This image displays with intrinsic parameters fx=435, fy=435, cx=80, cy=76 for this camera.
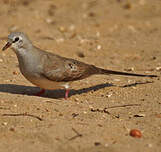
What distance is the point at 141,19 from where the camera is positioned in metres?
12.2

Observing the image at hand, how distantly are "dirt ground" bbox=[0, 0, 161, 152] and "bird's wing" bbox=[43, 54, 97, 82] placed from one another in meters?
0.32

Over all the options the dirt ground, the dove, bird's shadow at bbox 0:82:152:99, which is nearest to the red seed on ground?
the dirt ground

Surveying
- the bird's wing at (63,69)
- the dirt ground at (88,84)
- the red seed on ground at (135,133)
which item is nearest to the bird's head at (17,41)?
the bird's wing at (63,69)

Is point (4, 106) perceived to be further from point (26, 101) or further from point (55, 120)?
point (55, 120)

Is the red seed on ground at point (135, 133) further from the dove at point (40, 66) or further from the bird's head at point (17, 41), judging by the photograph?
the bird's head at point (17, 41)

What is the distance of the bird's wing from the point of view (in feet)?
20.7

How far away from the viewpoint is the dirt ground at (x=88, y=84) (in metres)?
4.80

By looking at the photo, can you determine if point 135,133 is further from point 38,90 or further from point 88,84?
point 38,90

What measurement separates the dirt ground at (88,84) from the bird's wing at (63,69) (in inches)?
12.7

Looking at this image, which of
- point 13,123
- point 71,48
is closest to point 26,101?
point 13,123

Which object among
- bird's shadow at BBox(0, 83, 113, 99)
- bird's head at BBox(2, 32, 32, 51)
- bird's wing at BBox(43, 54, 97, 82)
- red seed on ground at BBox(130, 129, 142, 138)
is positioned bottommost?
red seed on ground at BBox(130, 129, 142, 138)

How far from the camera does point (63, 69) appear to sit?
21.3ft

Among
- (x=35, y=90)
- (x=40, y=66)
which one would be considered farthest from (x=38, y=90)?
(x=40, y=66)

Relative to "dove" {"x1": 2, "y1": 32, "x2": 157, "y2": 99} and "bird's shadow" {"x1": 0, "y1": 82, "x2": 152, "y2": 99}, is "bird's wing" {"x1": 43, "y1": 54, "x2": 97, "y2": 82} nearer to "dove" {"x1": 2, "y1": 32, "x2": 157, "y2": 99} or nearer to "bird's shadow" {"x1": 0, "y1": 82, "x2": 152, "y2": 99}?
"dove" {"x1": 2, "y1": 32, "x2": 157, "y2": 99}
